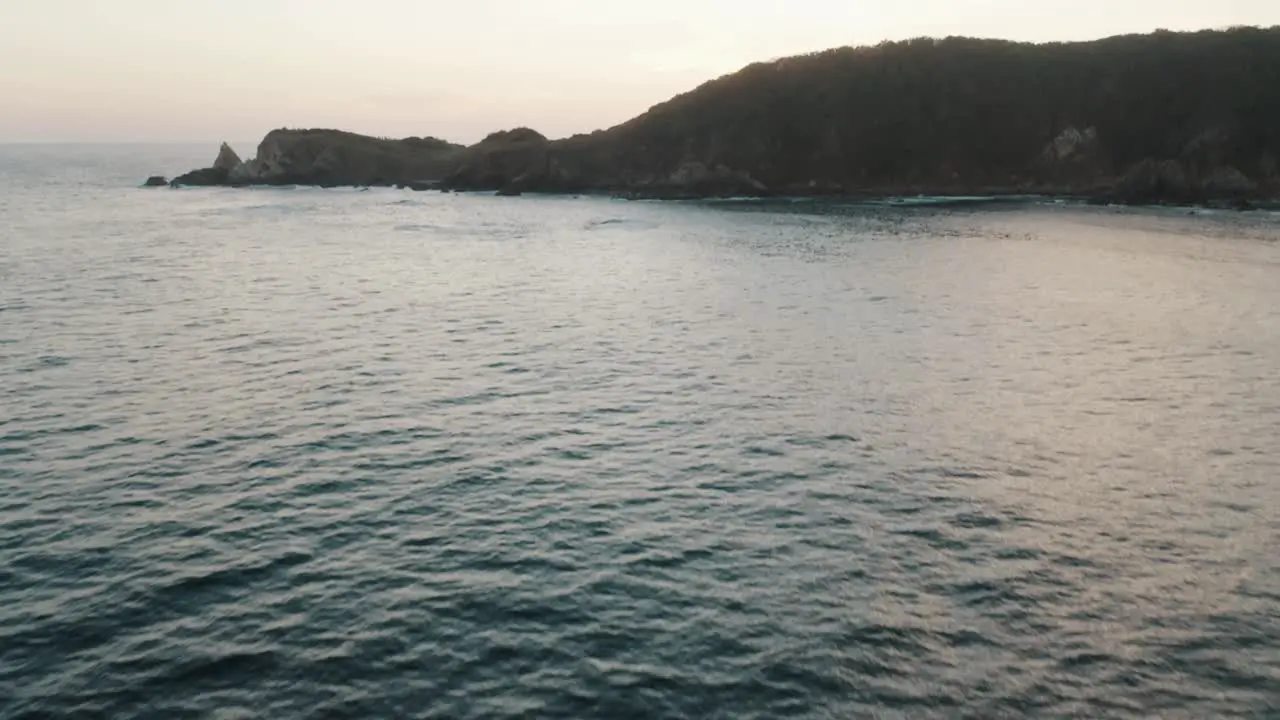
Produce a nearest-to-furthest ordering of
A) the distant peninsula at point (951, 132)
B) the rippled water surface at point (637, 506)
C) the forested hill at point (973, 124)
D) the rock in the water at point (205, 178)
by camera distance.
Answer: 1. the rippled water surface at point (637, 506)
2. the distant peninsula at point (951, 132)
3. the forested hill at point (973, 124)
4. the rock in the water at point (205, 178)

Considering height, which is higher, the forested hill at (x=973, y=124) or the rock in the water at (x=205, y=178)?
the forested hill at (x=973, y=124)

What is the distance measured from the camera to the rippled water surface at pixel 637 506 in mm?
18297

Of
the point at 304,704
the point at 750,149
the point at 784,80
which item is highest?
the point at 784,80

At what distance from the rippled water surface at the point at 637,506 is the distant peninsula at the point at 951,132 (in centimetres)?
9973

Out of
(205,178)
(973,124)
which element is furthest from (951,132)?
(205,178)

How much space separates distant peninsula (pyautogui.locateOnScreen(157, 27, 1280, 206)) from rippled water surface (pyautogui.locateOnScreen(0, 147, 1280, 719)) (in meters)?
99.7

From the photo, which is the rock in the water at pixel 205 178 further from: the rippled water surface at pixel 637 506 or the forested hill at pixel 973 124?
the rippled water surface at pixel 637 506

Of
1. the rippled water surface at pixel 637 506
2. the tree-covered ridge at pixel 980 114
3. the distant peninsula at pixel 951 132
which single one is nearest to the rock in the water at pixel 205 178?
the distant peninsula at pixel 951 132

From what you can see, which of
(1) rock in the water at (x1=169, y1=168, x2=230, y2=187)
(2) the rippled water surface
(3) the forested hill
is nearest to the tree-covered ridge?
(3) the forested hill

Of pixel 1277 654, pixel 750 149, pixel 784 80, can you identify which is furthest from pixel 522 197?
pixel 1277 654

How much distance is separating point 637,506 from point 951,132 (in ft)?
536

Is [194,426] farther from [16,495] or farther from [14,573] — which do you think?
[14,573]

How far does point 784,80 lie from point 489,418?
17077 cm

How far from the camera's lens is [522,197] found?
559ft
